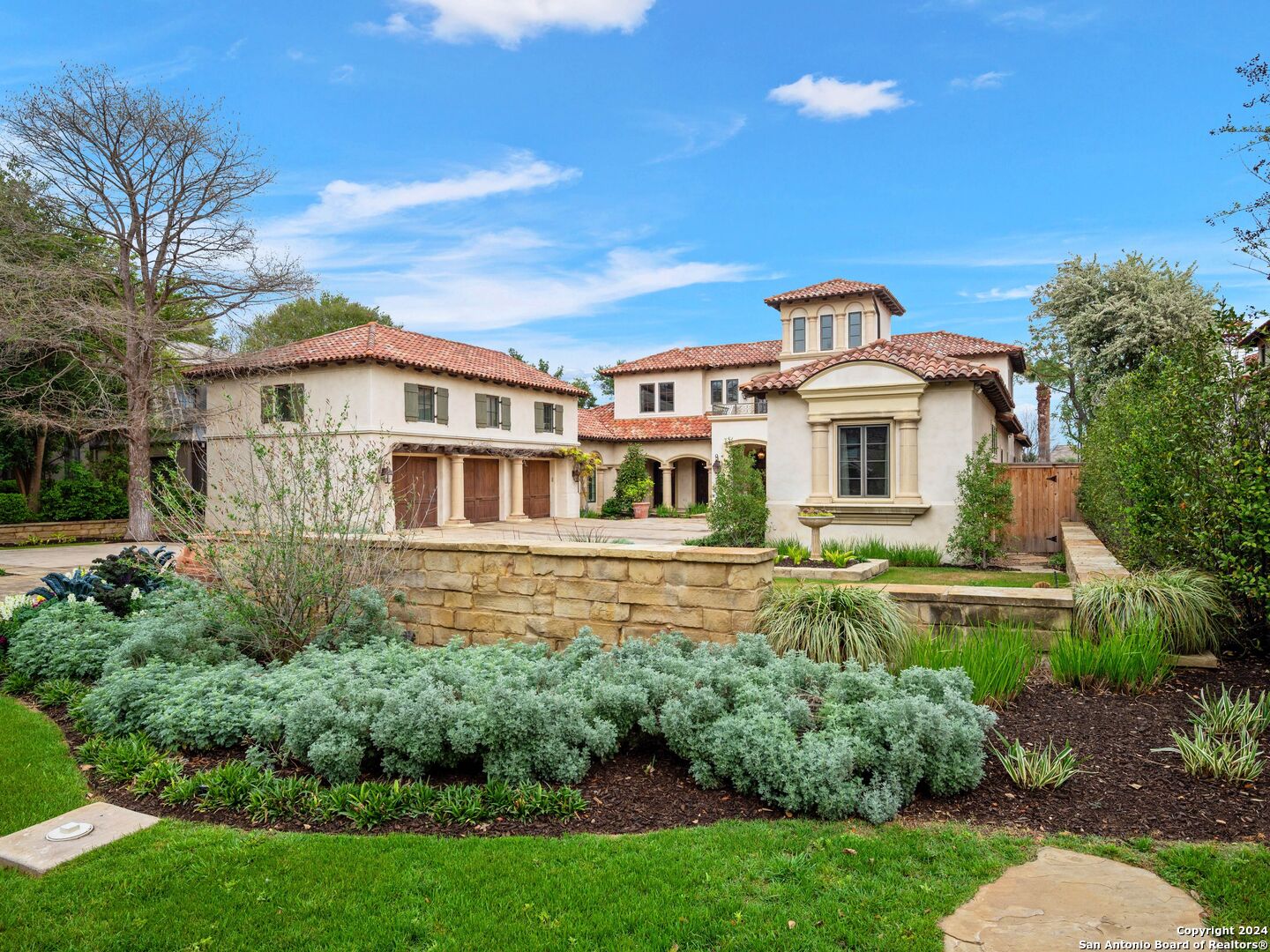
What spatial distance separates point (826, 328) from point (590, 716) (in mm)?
21346

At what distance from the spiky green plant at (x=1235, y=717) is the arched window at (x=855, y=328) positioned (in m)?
19.9

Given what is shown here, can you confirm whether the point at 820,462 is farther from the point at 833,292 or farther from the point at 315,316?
the point at 315,316

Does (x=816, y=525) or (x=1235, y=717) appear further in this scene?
(x=816, y=525)

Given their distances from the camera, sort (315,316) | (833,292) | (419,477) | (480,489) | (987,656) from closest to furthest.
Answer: (987,656)
(833,292)
(419,477)
(480,489)
(315,316)

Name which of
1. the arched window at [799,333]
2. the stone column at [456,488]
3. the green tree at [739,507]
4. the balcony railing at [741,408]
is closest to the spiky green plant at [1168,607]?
the green tree at [739,507]

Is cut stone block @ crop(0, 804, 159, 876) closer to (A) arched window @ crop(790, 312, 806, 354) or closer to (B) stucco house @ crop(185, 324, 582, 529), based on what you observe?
(B) stucco house @ crop(185, 324, 582, 529)

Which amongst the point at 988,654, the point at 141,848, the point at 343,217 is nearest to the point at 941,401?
the point at 988,654

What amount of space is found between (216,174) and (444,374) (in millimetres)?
8638

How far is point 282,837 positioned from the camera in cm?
337

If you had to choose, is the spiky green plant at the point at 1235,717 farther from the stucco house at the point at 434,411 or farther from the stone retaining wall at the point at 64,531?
the stone retaining wall at the point at 64,531

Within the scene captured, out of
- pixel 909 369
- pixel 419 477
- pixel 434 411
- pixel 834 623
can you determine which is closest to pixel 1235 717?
pixel 834 623

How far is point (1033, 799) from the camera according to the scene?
3.54m

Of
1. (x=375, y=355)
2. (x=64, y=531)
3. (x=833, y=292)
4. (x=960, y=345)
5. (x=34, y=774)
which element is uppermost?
(x=833, y=292)

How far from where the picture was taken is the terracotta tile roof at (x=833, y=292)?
74.5 feet
